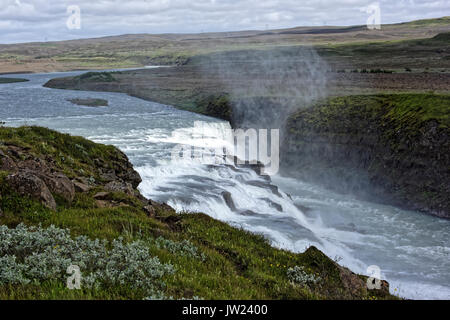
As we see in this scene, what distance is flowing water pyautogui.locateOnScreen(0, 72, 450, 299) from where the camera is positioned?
17.6m

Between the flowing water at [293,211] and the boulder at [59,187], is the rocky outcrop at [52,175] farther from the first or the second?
the flowing water at [293,211]

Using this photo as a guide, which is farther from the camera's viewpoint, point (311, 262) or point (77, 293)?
point (311, 262)

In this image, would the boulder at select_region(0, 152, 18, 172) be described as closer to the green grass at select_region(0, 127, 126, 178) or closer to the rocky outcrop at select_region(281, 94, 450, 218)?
the green grass at select_region(0, 127, 126, 178)

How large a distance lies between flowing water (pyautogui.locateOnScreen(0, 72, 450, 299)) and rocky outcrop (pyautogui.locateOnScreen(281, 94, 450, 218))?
4.17ft

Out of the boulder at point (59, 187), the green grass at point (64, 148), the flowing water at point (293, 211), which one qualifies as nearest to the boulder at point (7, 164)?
the boulder at point (59, 187)

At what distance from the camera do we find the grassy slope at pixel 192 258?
6281 millimetres

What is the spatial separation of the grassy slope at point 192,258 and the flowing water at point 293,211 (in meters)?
6.24

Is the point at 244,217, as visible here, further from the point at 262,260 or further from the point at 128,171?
the point at 262,260

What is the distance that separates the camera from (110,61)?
144 m

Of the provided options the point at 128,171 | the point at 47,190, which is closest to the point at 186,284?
the point at 47,190

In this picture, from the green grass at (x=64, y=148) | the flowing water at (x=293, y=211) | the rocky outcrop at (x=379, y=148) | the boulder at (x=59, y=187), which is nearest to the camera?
the boulder at (x=59, y=187)

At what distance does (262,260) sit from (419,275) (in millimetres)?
10838

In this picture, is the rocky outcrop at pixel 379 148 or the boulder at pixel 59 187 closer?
the boulder at pixel 59 187

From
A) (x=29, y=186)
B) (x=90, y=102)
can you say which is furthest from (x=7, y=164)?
(x=90, y=102)
